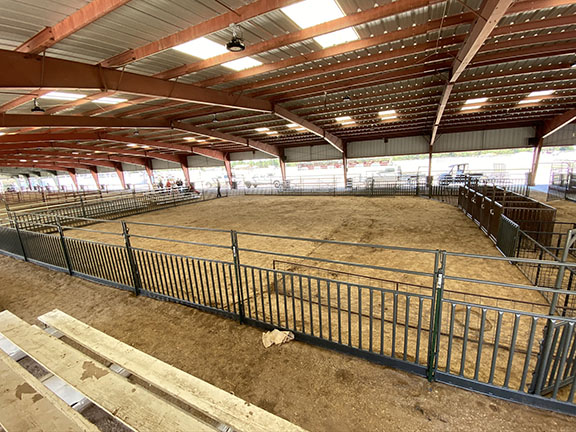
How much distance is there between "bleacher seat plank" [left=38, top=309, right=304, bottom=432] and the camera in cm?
160

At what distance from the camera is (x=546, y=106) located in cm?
1424

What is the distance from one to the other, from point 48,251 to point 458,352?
30.7 feet

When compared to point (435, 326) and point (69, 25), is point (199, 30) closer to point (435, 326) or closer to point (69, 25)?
point (69, 25)

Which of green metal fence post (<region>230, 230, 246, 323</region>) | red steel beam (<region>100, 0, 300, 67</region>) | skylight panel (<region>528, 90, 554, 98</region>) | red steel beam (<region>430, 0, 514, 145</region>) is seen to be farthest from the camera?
skylight panel (<region>528, 90, 554, 98</region>)

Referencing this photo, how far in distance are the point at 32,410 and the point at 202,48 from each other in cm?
784

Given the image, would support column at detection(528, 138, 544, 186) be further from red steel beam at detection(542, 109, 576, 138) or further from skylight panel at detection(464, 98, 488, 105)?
skylight panel at detection(464, 98, 488, 105)

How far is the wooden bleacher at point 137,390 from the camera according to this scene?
1.52 m

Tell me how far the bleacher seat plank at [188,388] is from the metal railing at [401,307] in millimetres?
1138

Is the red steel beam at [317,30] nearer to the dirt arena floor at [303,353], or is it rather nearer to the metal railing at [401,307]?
the metal railing at [401,307]

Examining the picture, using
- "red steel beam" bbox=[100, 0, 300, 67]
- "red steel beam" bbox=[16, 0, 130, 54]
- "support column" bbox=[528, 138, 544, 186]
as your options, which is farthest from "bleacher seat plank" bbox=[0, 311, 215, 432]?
"support column" bbox=[528, 138, 544, 186]

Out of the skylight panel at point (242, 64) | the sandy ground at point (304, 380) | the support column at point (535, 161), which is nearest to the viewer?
the sandy ground at point (304, 380)

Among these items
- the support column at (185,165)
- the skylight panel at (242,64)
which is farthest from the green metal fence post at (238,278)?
the support column at (185,165)

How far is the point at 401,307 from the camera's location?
4.25 meters

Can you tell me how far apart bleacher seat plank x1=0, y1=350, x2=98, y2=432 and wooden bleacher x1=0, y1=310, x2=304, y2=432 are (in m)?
0.02
